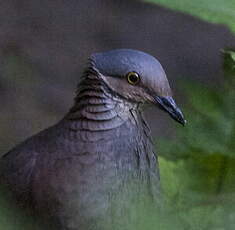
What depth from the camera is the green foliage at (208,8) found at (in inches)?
41.7

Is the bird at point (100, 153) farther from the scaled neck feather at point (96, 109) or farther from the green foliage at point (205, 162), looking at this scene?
the green foliage at point (205, 162)

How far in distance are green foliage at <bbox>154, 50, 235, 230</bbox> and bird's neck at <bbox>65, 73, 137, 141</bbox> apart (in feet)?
0.60

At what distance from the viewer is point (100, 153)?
223 cm

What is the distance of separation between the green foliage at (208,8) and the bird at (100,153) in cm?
91

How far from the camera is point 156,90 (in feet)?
7.04

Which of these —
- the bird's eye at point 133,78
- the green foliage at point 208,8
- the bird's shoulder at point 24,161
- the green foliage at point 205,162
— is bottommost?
the bird's shoulder at point 24,161

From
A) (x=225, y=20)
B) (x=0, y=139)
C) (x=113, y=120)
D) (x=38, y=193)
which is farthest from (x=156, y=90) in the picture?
(x=0, y=139)

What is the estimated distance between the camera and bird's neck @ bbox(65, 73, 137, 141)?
7.30 ft

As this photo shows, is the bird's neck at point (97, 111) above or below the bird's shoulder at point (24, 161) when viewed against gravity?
above

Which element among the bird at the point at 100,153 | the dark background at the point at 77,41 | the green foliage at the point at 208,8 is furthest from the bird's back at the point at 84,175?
the dark background at the point at 77,41

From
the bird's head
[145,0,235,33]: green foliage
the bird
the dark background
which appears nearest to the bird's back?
the bird

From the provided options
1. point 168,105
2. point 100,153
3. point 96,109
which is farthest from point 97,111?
point 168,105

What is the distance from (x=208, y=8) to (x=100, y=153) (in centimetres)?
117

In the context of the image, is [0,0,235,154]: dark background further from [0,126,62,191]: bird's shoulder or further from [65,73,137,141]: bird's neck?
[65,73,137,141]: bird's neck
